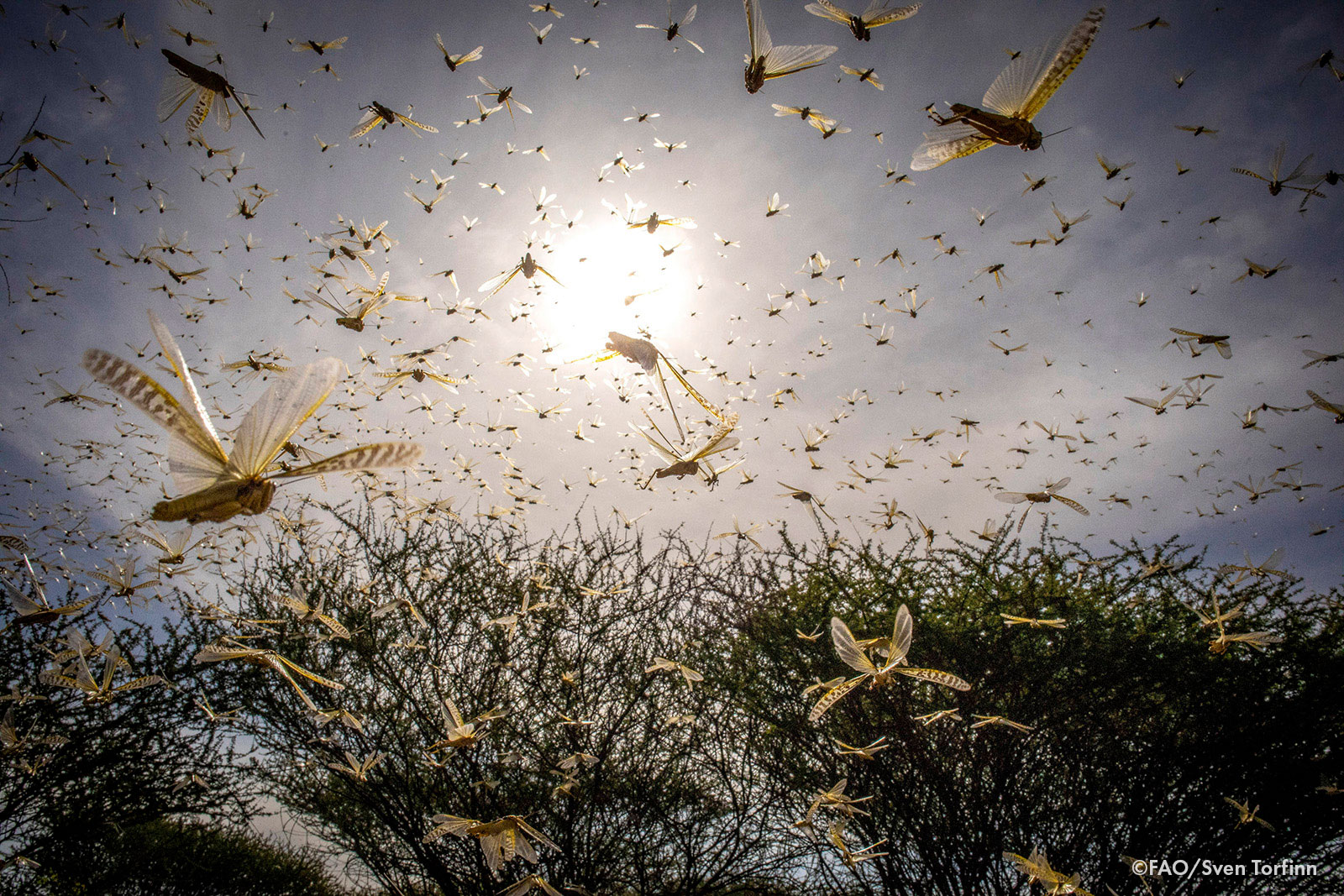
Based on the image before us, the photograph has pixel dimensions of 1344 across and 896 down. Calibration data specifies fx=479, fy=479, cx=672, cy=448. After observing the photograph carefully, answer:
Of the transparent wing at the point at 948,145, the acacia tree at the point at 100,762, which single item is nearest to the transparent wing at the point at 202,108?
the transparent wing at the point at 948,145

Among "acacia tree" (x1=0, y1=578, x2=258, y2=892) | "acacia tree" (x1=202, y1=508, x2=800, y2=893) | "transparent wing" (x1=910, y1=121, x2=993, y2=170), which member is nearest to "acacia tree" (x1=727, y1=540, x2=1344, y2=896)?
"acacia tree" (x1=202, y1=508, x2=800, y2=893)

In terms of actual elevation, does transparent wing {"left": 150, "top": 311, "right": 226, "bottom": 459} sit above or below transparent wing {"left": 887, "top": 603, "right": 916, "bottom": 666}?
below

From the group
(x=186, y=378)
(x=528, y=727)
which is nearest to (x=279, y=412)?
(x=186, y=378)

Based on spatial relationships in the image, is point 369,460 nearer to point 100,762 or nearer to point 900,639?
point 900,639

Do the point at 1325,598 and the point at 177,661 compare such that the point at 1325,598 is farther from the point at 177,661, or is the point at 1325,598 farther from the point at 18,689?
the point at 18,689

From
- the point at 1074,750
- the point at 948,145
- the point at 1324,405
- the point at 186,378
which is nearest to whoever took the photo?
the point at 186,378

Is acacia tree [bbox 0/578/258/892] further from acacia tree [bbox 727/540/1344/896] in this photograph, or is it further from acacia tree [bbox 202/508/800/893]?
acacia tree [bbox 727/540/1344/896]
